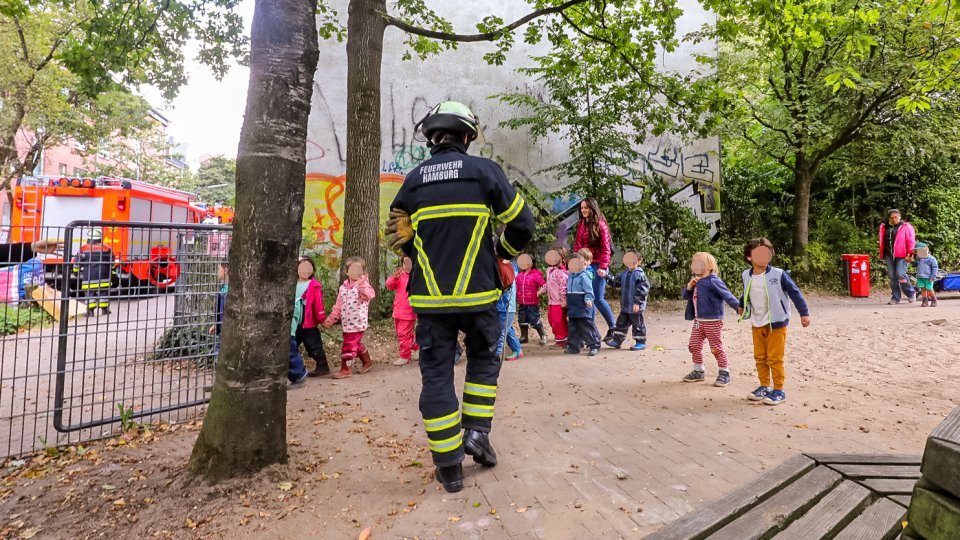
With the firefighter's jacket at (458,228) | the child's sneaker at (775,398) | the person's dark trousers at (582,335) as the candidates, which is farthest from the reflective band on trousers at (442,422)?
the person's dark trousers at (582,335)

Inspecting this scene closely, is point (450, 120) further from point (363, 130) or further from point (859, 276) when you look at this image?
point (859, 276)

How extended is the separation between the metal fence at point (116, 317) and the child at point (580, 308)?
14.0ft

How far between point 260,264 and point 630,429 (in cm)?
296

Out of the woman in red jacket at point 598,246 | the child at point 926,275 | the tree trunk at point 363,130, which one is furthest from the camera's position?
the child at point 926,275

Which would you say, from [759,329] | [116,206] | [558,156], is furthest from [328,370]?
[116,206]

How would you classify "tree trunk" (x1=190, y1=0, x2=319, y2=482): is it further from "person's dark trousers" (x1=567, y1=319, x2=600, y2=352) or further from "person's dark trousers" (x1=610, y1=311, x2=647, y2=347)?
"person's dark trousers" (x1=610, y1=311, x2=647, y2=347)

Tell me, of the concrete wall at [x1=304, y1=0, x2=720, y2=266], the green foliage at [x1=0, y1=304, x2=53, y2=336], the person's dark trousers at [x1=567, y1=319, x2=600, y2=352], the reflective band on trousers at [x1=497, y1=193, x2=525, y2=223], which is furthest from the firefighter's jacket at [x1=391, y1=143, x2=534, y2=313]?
the concrete wall at [x1=304, y1=0, x2=720, y2=266]

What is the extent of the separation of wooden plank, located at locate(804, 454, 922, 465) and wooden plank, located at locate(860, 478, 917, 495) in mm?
206

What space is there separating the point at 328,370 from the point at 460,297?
3.81 metres

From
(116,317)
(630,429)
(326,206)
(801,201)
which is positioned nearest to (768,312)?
(630,429)

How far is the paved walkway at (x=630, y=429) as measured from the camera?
108 inches

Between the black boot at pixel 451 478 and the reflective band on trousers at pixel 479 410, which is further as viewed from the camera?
the reflective band on trousers at pixel 479 410

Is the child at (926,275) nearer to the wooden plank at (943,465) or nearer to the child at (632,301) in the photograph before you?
the child at (632,301)

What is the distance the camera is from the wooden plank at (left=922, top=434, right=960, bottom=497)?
4.76ft
